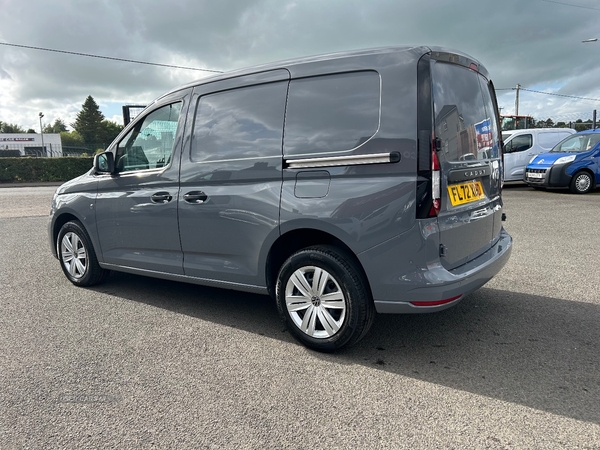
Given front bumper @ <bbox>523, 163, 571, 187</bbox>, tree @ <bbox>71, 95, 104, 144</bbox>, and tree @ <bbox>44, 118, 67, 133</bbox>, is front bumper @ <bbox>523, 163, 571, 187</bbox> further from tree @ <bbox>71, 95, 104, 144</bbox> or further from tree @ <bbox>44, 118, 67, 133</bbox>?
tree @ <bbox>44, 118, 67, 133</bbox>

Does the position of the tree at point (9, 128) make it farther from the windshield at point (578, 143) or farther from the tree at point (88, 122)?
the windshield at point (578, 143)

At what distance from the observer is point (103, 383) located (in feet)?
9.89

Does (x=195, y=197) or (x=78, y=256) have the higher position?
(x=195, y=197)

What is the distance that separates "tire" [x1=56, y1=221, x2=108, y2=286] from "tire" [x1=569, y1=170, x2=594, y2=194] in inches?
490

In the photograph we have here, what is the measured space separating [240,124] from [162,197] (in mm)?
1015

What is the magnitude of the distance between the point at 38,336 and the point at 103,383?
1178mm

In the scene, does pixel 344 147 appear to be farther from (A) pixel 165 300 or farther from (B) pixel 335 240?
(A) pixel 165 300

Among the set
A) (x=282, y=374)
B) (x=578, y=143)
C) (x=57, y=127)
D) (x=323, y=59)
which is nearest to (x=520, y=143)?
(x=578, y=143)

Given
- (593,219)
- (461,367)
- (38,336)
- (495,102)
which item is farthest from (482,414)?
(593,219)

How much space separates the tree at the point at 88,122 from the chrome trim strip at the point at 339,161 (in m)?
103

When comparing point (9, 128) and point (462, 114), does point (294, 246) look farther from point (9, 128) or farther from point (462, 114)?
point (9, 128)

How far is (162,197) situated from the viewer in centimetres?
412

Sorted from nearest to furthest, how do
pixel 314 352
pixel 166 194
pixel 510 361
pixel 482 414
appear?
pixel 482 414
pixel 510 361
pixel 314 352
pixel 166 194

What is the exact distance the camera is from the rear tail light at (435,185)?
2.88m
